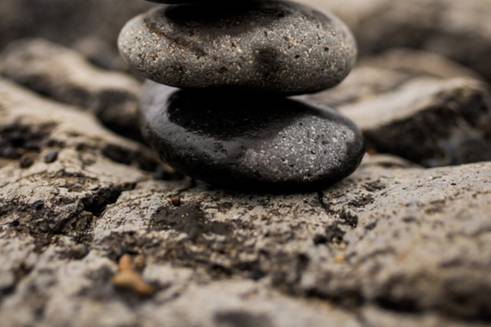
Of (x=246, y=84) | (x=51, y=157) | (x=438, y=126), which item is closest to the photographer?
(x=246, y=84)

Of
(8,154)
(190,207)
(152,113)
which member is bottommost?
(8,154)

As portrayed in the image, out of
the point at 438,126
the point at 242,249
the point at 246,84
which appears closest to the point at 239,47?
the point at 246,84

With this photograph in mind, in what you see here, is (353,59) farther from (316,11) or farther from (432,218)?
(432,218)

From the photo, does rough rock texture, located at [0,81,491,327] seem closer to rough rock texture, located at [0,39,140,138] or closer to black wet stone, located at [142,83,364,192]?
black wet stone, located at [142,83,364,192]

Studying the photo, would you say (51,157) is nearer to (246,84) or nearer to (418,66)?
(246,84)

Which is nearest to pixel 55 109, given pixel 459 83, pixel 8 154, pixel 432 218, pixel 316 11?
pixel 8 154

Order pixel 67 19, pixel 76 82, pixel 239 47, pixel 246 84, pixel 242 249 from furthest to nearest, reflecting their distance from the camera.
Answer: pixel 67 19, pixel 76 82, pixel 246 84, pixel 239 47, pixel 242 249

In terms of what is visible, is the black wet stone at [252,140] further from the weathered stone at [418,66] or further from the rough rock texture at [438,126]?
the weathered stone at [418,66]
